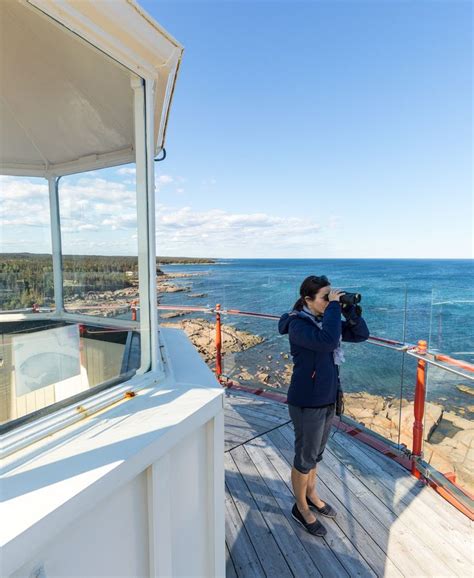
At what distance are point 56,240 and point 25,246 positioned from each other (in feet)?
0.98

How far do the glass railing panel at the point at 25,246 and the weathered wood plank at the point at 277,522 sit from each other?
70.4 inches

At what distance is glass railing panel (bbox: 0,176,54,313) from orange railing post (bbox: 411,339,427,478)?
2576 millimetres

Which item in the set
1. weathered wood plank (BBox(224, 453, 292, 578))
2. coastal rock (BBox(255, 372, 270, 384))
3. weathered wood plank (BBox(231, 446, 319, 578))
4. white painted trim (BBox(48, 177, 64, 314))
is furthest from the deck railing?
coastal rock (BBox(255, 372, 270, 384))

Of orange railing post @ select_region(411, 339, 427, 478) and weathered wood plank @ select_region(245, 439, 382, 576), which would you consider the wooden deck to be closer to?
weathered wood plank @ select_region(245, 439, 382, 576)

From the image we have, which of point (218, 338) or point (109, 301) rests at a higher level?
point (109, 301)

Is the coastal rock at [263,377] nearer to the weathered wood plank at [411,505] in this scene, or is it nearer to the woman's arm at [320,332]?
the weathered wood plank at [411,505]

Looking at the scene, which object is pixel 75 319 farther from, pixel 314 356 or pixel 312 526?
pixel 312 526

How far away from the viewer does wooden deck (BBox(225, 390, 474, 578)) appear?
1625mm

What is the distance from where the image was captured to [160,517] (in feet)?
3.37

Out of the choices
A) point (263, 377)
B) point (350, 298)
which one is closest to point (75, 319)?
point (350, 298)

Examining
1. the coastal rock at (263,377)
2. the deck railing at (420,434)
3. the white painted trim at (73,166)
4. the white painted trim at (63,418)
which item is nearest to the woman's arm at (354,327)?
the deck railing at (420,434)

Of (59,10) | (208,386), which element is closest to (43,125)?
(59,10)

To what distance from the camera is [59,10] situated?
0.98 metres

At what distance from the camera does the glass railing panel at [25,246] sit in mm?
1770
